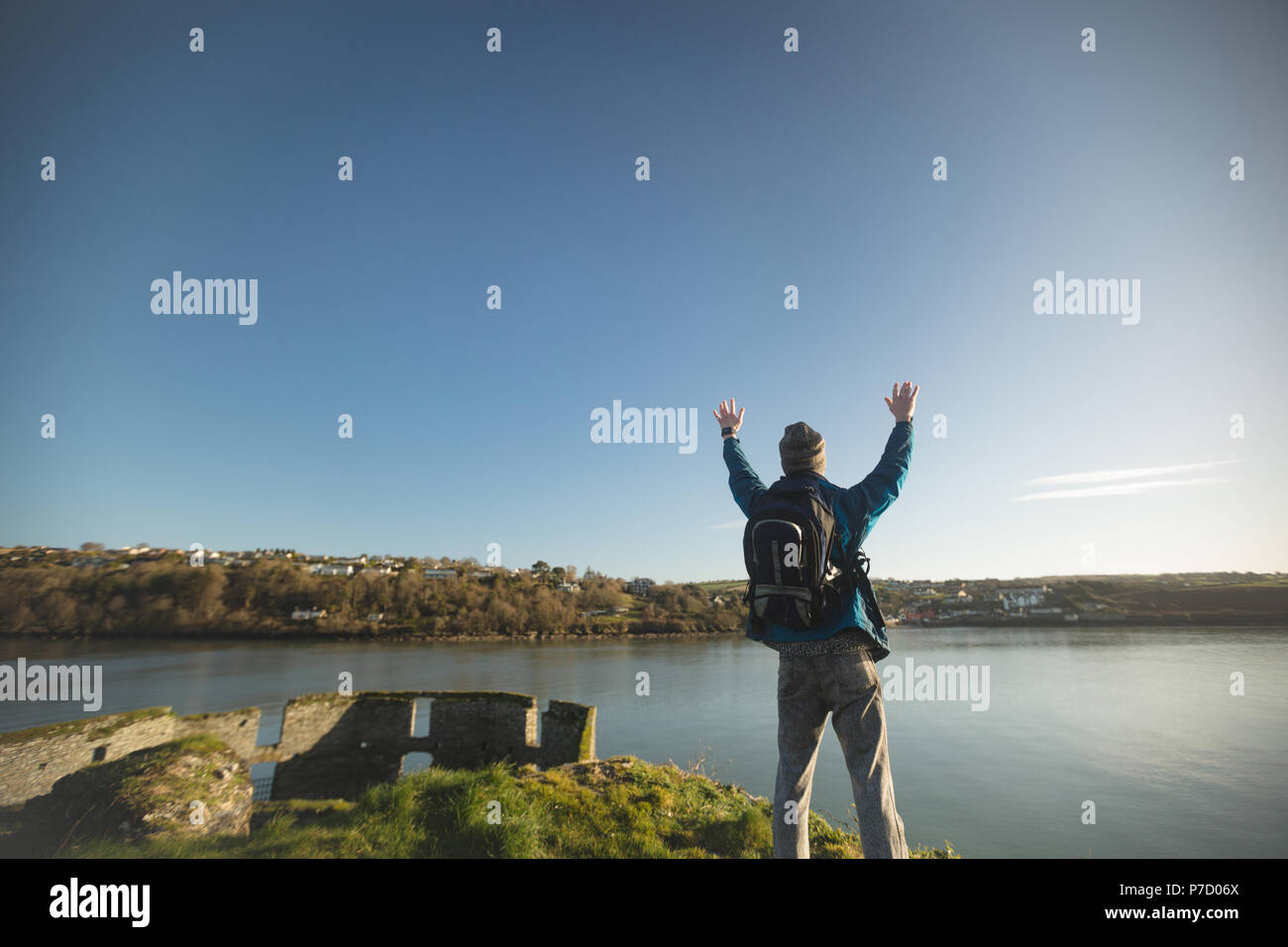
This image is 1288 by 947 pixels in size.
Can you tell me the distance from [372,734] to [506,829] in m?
17.9

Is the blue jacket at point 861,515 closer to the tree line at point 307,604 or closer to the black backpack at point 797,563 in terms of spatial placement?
the black backpack at point 797,563

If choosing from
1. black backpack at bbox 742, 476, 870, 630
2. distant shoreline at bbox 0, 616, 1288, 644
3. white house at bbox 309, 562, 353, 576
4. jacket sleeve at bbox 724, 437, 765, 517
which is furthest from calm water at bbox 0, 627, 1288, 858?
white house at bbox 309, 562, 353, 576

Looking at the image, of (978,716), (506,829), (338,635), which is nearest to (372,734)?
(506,829)

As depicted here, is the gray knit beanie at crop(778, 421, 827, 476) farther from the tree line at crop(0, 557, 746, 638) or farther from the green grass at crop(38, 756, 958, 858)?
the tree line at crop(0, 557, 746, 638)

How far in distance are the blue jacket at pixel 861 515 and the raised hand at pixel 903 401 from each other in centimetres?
7

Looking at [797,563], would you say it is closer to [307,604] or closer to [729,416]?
[729,416]

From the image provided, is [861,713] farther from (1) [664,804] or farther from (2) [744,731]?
(2) [744,731]

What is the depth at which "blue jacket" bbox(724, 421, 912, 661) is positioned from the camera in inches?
109

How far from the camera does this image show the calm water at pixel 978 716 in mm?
23156

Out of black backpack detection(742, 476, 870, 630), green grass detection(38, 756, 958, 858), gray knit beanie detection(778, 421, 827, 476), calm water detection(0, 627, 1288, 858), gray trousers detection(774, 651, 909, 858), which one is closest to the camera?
gray trousers detection(774, 651, 909, 858)

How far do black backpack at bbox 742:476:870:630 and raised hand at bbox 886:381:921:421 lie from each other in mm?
765

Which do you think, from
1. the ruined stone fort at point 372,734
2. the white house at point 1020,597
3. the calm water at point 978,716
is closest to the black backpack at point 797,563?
the ruined stone fort at point 372,734
